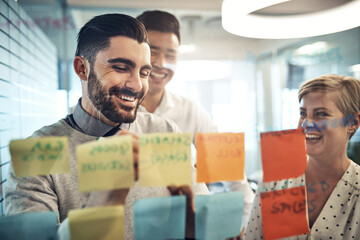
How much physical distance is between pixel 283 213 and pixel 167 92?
1.73 feet

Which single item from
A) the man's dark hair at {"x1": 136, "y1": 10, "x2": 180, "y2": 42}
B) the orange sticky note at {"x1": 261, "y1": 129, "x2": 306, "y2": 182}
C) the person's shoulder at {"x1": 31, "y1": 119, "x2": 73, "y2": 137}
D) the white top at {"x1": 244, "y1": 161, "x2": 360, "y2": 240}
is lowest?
the white top at {"x1": 244, "y1": 161, "x2": 360, "y2": 240}

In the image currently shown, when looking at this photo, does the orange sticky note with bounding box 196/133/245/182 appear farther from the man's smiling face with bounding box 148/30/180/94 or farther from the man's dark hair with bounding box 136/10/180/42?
the man's dark hair with bounding box 136/10/180/42

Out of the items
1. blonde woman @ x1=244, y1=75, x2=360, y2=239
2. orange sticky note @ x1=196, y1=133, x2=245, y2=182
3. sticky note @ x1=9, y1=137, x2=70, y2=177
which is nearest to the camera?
sticky note @ x1=9, y1=137, x2=70, y2=177

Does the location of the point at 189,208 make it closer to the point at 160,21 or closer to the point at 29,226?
the point at 29,226

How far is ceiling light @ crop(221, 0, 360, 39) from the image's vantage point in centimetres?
84

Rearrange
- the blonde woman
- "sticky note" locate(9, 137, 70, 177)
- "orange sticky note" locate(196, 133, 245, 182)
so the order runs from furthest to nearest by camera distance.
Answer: the blonde woman → "orange sticky note" locate(196, 133, 245, 182) → "sticky note" locate(9, 137, 70, 177)

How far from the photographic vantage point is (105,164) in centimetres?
65

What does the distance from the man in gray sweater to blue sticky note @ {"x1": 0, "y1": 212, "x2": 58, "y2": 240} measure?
0.02 meters

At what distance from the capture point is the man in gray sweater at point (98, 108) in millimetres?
658

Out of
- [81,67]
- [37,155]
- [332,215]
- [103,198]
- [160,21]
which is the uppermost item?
[160,21]

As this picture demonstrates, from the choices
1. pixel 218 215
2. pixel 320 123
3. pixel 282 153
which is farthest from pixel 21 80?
pixel 320 123

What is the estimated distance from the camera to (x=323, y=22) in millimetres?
886

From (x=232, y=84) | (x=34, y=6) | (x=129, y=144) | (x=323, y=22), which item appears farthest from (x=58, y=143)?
(x=323, y=22)

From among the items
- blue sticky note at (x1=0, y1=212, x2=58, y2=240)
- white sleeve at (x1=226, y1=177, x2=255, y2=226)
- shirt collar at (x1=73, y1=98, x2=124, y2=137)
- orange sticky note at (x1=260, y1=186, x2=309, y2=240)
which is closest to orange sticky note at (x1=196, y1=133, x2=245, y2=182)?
white sleeve at (x1=226, y1=177, x2=255, y2=226)
